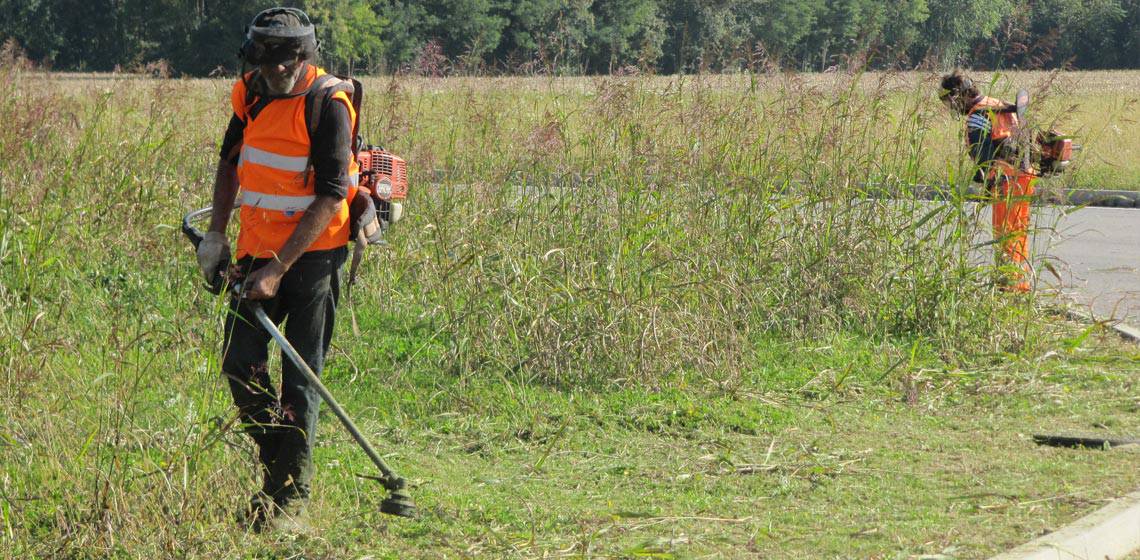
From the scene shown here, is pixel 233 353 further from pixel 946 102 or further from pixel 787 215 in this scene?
pixel 946 102

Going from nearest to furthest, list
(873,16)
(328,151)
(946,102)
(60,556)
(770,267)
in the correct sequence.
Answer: (60,556)
(328,151)
(770,267)
(946,102)
(873,16)

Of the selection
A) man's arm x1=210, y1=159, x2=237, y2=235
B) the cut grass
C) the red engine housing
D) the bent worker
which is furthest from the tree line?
man's arm x1=210, y1=159, x2=237, y2=235

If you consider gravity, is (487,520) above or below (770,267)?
below

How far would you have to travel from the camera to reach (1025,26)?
8539 mm

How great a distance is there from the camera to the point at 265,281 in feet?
13.5

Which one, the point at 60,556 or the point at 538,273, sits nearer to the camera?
the point at 60,556

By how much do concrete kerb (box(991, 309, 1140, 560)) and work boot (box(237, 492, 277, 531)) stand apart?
96.4 inches

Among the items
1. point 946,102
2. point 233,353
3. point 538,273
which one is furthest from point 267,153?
point 946,102

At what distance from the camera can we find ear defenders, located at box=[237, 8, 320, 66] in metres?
4.06

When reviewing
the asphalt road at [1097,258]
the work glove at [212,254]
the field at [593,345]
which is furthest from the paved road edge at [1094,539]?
the asphalt road at [1097,258]

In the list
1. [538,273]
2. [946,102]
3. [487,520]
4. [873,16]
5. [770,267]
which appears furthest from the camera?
[873,16]

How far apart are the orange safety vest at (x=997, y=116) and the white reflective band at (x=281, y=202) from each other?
516 cm

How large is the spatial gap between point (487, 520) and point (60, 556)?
1502mm

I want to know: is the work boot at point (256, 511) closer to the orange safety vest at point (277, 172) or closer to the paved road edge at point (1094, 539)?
the orange safety vest at point (277, 172)
